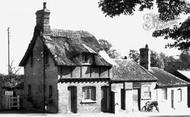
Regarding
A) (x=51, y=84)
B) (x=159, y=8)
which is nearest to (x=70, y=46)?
(x=51, y=84)

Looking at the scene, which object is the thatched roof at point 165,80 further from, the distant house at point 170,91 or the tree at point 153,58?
the tree at point 153,58

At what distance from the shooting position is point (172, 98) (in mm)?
42500

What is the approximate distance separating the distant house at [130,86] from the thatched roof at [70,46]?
286cm

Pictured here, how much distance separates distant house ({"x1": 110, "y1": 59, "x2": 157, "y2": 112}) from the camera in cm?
3625

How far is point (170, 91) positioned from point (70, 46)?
14.2 metres

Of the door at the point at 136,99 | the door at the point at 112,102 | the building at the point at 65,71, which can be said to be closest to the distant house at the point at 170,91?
the door at the point at 136,99

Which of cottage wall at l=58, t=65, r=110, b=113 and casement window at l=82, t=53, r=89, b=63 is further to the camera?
casement window at l=82, t=53, r=89, b=63

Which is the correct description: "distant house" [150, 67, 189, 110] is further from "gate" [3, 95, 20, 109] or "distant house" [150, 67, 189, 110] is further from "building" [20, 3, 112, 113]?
"gate" [3, 95, 20, 109]

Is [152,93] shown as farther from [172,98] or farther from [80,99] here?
[80,99]

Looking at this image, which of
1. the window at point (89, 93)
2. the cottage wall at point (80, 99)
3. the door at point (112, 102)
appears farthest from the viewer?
the door at point (112, 102)

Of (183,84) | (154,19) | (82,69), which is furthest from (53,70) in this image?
(183,84)

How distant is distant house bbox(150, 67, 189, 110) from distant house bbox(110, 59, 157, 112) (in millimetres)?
1383

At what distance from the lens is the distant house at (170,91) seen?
4066 centimetres

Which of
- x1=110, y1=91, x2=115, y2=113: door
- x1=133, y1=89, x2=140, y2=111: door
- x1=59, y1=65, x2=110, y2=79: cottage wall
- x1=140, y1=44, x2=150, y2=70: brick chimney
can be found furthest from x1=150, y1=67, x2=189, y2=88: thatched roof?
x1=59, y1=65, x2=110, y2=79: cottage wall
